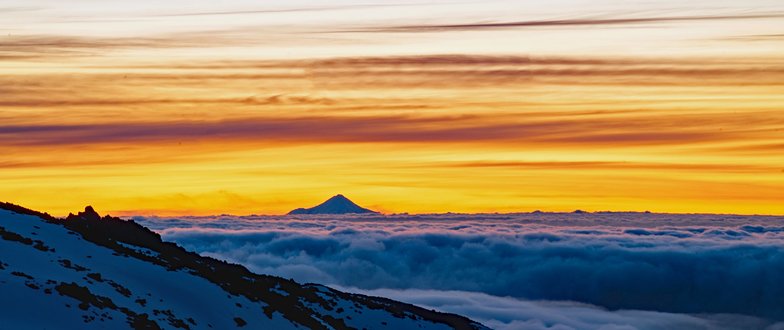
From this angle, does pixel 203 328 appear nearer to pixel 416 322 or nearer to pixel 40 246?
pixel 40 246

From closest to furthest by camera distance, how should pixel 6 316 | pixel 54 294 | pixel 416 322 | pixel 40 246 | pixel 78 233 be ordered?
pixel 6 316 < pixel 54 294 < pixel 40 246 < pixel 78 233 < pixel 416 322

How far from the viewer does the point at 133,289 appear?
56.5m

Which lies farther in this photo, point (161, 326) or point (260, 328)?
point (260, 328)

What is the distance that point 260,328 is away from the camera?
5931cm

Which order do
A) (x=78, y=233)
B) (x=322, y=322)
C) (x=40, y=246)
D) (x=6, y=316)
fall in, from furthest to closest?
(x=322, y=322)
(x=78, y=233)
(x=40, y=246)
(x=6, y=316)

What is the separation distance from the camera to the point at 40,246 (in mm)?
56375

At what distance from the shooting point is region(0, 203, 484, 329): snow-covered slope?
159 feet

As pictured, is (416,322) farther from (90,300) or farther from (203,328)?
(90,300)

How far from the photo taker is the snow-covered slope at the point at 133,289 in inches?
1913

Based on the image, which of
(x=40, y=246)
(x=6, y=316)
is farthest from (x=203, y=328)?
(x=6, y=316)

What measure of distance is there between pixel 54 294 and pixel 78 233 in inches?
550

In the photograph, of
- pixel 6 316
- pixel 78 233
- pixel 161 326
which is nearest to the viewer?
pixel 6 316

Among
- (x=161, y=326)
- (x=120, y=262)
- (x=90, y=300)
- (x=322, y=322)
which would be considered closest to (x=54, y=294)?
(x=90, y=300)

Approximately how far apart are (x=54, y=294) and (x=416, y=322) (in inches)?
1134
